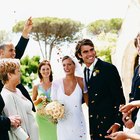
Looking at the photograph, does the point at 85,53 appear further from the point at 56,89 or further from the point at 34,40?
the point at 34,40

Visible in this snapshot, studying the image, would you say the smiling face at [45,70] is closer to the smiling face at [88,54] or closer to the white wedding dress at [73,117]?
the white wedding dress at [73,117]

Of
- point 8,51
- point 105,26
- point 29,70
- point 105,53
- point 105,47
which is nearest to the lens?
point 8,51

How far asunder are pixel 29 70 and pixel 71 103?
2857 cm

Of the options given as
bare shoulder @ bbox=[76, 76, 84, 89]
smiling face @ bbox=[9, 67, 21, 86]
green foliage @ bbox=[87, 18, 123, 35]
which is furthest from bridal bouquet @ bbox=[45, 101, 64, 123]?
green foliage @ bbox=[87, 18, 123, 35]

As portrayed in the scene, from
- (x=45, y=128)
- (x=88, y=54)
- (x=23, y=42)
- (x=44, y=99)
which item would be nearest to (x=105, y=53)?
(x=44, y=99)

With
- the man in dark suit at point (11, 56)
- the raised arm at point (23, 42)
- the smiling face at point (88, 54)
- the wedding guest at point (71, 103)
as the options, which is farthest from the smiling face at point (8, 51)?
the smiling face at point (88, 54)

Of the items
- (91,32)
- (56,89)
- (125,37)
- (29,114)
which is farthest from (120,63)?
(91,32)

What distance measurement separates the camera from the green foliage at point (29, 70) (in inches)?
1228

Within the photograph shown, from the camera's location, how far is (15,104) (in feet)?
12.8

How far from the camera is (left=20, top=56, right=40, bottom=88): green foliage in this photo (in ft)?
102

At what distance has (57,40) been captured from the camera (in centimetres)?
4956

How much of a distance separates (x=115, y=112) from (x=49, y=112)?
129 cm

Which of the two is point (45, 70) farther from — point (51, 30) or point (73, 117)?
point (51, 30)

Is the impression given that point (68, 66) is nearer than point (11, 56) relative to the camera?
No
